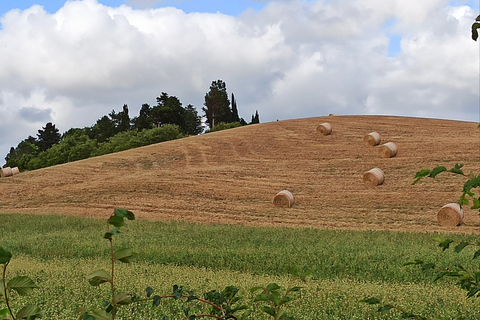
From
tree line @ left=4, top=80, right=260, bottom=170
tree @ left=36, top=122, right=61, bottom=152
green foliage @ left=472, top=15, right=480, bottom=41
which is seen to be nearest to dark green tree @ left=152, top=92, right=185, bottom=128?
tree line @ left=4, top=80, right=260, bottom=170

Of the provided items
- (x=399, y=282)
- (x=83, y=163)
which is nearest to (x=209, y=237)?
(x=399, y=282)

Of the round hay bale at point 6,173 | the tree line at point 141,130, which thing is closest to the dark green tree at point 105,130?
the tree line at point 141,130

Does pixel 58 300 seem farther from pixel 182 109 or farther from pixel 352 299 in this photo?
pixel 182 109

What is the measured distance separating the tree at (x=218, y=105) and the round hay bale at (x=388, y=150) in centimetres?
4107

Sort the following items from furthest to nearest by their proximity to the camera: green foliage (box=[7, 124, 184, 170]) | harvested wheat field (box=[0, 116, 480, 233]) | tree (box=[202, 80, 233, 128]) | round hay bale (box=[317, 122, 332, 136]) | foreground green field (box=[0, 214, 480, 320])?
tree (box=[202, 80, 233, 128]), green foliage (box=[7, 124, 184, 170]), round hay bale (box=[317, 122, 332, 136]), harvested wheat field (box=[0, 116, 480, 233]), foreground green field (box=[0, 214, 480, 320])

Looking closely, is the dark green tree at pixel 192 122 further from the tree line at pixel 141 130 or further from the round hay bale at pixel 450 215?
the round hay bale at pixel 450 215

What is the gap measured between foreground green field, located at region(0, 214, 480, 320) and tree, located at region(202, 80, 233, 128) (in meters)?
47.2

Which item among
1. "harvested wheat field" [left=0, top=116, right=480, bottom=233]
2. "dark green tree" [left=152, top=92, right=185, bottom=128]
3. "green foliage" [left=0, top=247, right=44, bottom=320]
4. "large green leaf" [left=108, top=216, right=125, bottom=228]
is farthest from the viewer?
"dark green tree" [left=152, top=92, right=185, bottom=128]

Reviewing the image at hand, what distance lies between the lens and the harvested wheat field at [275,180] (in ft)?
69.1

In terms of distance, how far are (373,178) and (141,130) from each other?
41557 mm

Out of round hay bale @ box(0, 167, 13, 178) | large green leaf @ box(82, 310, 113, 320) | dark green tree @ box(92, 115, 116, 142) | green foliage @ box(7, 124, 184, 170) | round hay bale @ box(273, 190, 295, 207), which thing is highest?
dark green tree @ box(92, 115, 116, 142)

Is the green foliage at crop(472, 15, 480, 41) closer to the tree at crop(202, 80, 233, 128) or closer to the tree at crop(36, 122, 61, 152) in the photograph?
the tree at crop(202, 80, 233, 128)

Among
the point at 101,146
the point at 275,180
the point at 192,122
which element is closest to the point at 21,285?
the point at 275,180

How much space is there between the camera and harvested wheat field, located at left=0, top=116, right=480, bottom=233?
69.1ft
